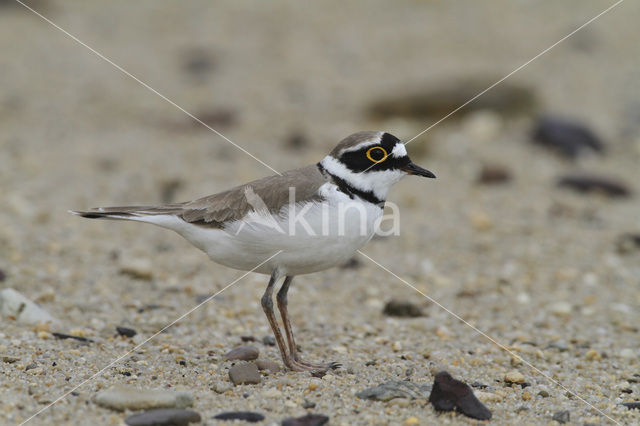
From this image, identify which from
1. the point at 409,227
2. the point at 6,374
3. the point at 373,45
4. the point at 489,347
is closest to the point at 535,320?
the point at 489,347

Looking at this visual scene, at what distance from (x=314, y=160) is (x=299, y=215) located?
6143 millimetres

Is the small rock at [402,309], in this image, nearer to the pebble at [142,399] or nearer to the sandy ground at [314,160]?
the sandy ground at [314,160]

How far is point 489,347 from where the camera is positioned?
5.96 metres

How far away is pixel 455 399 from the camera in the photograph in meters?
4.41

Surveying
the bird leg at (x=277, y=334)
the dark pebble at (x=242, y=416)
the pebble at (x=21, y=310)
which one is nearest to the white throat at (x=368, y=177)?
the bird leg at (x=277, y=334)

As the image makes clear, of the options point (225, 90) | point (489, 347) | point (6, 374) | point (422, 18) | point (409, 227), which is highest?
point (422, 18)

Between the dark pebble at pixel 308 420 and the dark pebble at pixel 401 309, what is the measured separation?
258 cm

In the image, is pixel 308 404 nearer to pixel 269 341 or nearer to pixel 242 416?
pixel 242 416

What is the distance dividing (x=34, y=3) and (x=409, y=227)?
11.4m

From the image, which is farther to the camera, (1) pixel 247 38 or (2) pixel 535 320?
(1) pixel 247 38

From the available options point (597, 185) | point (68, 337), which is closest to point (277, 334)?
point (68, 337)

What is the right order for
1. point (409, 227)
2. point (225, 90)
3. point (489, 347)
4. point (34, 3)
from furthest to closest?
1. point (34, 3)
2. point (225, 90)
3. point (409, 227)
4. point (489, 347)

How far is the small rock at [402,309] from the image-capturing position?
667 centimetres

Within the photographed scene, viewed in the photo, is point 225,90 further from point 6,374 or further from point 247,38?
point 6,374
